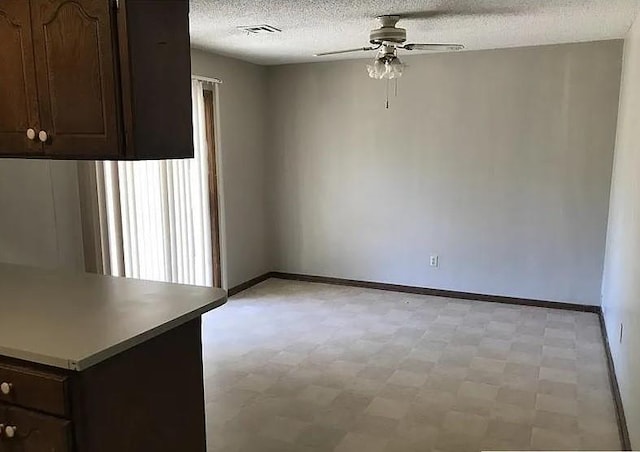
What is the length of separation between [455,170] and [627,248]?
2127mm

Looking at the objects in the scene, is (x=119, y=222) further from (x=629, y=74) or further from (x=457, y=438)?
(x=629, y=74)

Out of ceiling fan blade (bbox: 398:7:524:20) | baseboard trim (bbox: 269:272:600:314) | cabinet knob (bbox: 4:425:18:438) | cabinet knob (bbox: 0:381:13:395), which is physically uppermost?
ceiling fan blade (bbox: 398:7:524:20)

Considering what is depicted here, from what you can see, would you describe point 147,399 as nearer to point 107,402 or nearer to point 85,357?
point 107,402

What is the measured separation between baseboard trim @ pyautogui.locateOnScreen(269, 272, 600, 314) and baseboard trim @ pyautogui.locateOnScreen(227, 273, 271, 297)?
5.4 inches

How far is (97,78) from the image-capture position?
2.06 meters

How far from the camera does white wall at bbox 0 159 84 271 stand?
2.97m

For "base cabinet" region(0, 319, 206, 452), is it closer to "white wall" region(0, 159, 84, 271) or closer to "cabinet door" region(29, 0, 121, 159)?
"cabinet door" region(29, 0, 121, 159)

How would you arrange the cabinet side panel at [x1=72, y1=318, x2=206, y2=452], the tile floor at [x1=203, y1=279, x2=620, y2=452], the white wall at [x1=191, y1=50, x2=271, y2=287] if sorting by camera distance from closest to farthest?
the cabinet side panel at [x1=72, y1=318, x2=206, y2=452], the tile floor at [x1=203, y1=279, x2=620, y2=452], the white wall at [x1=191, y1=50, x2=271, y2=287]

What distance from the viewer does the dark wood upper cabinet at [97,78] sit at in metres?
2.02

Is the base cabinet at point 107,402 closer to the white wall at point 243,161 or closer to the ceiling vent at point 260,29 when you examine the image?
the ceiling vent at point 260,29

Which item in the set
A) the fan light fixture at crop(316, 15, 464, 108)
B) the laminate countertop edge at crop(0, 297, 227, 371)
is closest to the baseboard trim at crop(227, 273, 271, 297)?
the fan light fixture at crop(316, 15, 464, 108)

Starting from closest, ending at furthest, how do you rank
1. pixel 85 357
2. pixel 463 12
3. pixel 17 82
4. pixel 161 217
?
pixel 85 357, pixel 17 82, pixel 463 12, pixel 161 217

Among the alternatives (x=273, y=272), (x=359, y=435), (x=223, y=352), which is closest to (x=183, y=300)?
(x=359, y=435)

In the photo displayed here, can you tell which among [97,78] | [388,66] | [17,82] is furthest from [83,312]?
[388,66]
